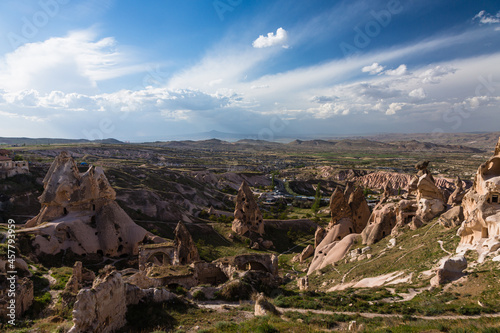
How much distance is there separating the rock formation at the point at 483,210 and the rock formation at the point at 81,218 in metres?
27.9

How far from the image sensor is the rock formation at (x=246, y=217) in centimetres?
4253

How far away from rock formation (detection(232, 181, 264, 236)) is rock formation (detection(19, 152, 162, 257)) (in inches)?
524

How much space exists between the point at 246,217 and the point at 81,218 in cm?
2099

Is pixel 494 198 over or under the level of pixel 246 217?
over

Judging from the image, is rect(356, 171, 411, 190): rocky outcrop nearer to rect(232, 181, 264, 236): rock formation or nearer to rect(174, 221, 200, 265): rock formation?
rect(232, 181, 264, 236): rock formation

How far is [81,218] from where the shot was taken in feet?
103

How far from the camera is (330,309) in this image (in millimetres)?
14297

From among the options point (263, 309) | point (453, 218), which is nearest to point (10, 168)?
point (263, 309)

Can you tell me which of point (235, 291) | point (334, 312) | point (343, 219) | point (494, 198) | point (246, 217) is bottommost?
point (246, 217)

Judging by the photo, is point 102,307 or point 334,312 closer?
point 102,307

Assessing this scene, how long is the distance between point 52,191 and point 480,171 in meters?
37.5

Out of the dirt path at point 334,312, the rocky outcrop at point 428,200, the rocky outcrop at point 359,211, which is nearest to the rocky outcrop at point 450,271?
the dirt path at point 334,312

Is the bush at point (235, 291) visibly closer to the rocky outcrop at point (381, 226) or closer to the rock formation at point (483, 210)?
the rock formation at point (483, 210)

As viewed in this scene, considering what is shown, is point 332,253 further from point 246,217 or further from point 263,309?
point 263,309
